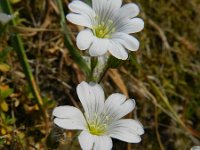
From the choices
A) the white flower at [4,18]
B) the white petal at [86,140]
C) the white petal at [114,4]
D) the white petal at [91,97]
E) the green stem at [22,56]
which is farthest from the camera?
the green stem at [22,56]

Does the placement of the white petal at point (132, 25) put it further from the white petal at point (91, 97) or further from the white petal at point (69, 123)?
the white petal at point (69, 123)

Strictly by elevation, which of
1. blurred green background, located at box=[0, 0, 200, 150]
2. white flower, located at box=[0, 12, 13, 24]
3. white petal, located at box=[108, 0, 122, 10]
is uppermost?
white flower, located at box=[0, 12, 13, 24]

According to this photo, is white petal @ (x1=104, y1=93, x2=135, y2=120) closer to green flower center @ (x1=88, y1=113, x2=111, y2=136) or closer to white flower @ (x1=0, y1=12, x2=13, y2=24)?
green flower center @ (x1=88, y1=113, x2=111, y2=136)

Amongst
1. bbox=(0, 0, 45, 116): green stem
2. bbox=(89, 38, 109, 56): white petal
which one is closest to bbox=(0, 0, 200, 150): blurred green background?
bbox=(0, 0, 45, 116): green stem

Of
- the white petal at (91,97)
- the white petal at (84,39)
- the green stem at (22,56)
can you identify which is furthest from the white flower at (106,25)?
the green stem at (22,56)

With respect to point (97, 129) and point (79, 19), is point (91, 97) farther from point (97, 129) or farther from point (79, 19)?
point (79, 19)

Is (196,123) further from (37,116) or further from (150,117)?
(37,116)

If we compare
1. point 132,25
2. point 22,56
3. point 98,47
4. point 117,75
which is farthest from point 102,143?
point 117,75
